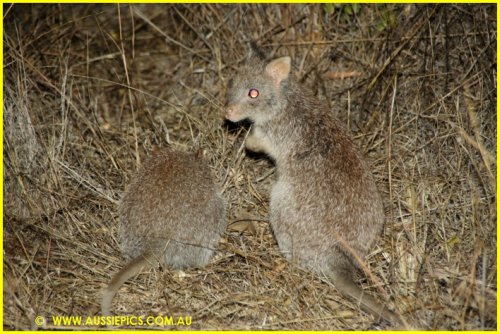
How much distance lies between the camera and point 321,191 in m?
5.59

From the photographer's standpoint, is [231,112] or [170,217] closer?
[170,217]

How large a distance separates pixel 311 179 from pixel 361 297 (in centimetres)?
119

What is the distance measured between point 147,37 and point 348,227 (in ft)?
14.6

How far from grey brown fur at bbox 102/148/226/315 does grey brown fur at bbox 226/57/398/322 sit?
0.63m

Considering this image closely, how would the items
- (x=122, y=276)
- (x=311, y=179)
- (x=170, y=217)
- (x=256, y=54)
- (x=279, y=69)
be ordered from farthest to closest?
1. (x=256, y=54)
2. (x=279, y=69)
3. (x=311, y=179)
4. (x=170, y=217)
5. (x=122, y=276)

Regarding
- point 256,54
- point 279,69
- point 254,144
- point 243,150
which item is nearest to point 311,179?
point 254,144

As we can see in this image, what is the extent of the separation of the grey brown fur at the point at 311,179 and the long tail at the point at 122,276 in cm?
123

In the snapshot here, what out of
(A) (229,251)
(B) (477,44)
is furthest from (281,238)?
(B) (477,44)

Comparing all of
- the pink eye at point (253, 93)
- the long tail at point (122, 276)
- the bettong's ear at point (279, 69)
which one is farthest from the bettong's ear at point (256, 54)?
the long tail at point (122, 276)

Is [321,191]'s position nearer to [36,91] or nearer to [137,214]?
[137,214]

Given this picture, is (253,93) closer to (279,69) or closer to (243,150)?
(279,69)

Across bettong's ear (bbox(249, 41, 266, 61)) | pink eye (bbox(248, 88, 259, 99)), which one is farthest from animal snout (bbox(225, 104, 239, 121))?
bettong's ear (bbox(249, 41, 266, 61))

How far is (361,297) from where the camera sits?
16.5ft

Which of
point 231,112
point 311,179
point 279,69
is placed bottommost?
point 311,179
